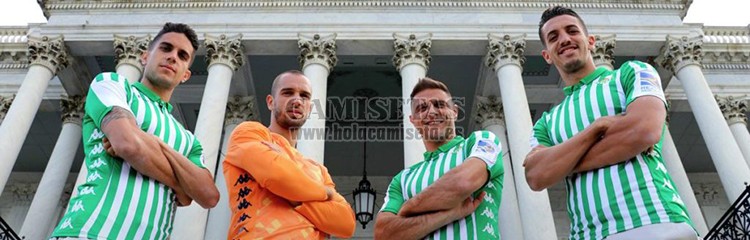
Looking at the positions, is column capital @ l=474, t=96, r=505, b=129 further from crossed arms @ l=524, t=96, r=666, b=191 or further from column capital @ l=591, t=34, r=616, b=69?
crossed arms @ l=524, t=96, r=666, b=191

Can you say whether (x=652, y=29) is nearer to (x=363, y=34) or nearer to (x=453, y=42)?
(x=453, y=42)

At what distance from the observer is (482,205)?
3.42m

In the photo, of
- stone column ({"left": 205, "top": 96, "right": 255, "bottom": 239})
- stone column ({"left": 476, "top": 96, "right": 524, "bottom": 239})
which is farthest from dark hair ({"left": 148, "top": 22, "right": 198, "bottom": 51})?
stone column ({"left": 476, "top": 96, "right": 524, "bottom": 239})

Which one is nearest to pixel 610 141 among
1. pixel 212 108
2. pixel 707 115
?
pixel 212 108

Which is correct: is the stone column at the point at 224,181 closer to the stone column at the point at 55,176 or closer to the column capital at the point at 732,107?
the stone column at the point at 55,176

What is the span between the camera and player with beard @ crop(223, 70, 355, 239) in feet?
10.3

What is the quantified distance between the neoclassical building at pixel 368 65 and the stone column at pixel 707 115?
32 millimetres

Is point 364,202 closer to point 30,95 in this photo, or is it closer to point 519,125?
point 519,125

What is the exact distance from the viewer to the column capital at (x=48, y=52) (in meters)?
14.0

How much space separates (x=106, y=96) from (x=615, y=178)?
114 inches

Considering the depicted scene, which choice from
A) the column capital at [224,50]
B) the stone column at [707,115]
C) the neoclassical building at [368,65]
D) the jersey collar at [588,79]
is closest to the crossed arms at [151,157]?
the jersey collar at [588,79]

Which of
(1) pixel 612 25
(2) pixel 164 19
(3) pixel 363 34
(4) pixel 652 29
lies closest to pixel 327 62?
(3) pixel 363 34

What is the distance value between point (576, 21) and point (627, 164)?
3.91 feet

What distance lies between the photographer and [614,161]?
285 centimetres
